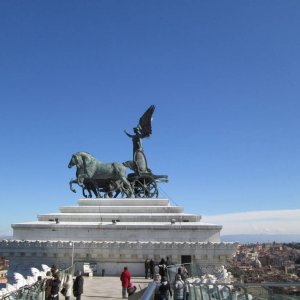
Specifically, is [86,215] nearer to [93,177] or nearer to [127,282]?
[93,177]

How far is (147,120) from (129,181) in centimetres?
565

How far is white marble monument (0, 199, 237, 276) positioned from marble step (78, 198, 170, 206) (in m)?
0.57

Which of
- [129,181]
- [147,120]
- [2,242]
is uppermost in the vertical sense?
[147,120]

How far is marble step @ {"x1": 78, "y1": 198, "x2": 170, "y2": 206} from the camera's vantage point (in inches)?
1199

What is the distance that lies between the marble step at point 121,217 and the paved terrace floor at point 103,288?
536 cm

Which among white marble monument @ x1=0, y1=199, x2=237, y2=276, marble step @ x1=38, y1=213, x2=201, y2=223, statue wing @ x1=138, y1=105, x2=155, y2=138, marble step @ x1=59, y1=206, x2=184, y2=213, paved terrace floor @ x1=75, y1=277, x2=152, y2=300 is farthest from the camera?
statue wing @ x1=138, y1=105, x2=155, y2=138

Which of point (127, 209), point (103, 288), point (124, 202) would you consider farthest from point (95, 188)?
point (103, 288)

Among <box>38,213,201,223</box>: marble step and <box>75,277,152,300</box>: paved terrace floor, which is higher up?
<box>38,213,201,223</box>: marble step

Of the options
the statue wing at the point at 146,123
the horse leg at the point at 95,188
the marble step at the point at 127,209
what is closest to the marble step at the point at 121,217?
the marble step at the point at 127,209

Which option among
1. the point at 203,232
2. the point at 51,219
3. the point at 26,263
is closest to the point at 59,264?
the point at 26,263

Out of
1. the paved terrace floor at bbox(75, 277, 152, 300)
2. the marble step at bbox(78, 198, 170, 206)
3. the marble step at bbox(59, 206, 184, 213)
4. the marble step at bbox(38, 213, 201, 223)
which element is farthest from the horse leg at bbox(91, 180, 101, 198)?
the paved terrace floor at bbox(75, 277, 152, 300)

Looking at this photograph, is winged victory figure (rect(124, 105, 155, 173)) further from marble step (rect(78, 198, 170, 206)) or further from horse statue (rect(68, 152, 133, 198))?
marble step (rect(78, 198, 170, 206))

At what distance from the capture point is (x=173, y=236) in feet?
88.3

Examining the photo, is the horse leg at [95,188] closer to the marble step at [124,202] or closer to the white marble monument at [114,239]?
the marble step at [124,202]
